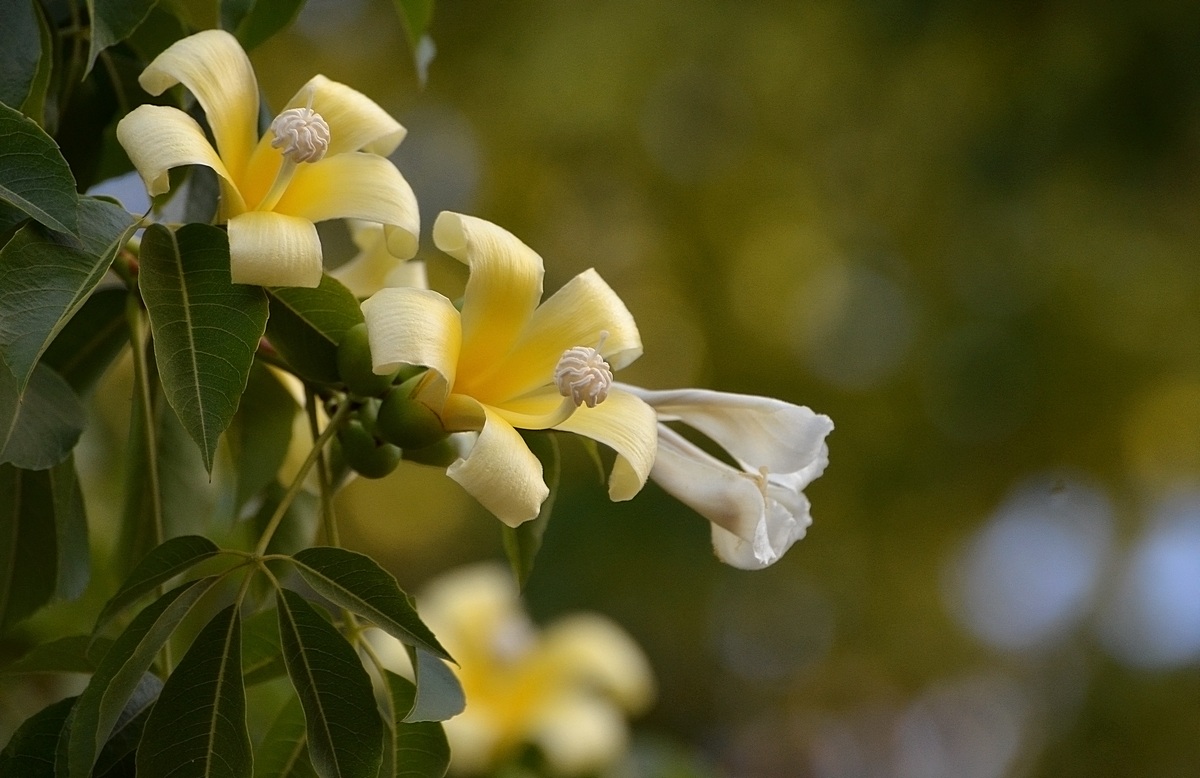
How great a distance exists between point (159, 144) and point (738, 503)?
0.85ft

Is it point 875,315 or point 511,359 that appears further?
point 875,315

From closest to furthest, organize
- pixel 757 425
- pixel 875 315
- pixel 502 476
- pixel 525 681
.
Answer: pixel 502 476, pixel 757 425, pixel 525 681, pixel 875 315

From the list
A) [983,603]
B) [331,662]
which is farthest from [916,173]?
[331,662]

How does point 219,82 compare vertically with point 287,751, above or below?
above

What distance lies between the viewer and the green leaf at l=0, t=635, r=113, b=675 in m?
0.48

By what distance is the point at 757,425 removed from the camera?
1.62ft

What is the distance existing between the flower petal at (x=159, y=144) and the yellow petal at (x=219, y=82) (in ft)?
0.06

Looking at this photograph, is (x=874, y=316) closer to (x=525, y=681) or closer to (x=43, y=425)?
(x=525, y=681)

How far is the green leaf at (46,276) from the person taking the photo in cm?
37

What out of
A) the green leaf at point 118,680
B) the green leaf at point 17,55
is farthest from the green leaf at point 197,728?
the green leaf at point 17,55

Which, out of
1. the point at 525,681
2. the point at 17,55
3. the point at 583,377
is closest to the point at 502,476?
the point at 583,377

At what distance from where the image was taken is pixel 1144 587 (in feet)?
8.74

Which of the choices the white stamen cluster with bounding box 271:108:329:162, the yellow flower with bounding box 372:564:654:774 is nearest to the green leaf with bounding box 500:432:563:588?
the white stamen cluster with bounding box 271:108:329:162

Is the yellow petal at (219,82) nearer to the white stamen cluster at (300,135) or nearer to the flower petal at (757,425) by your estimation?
the white stamen cluster at (300,135)
